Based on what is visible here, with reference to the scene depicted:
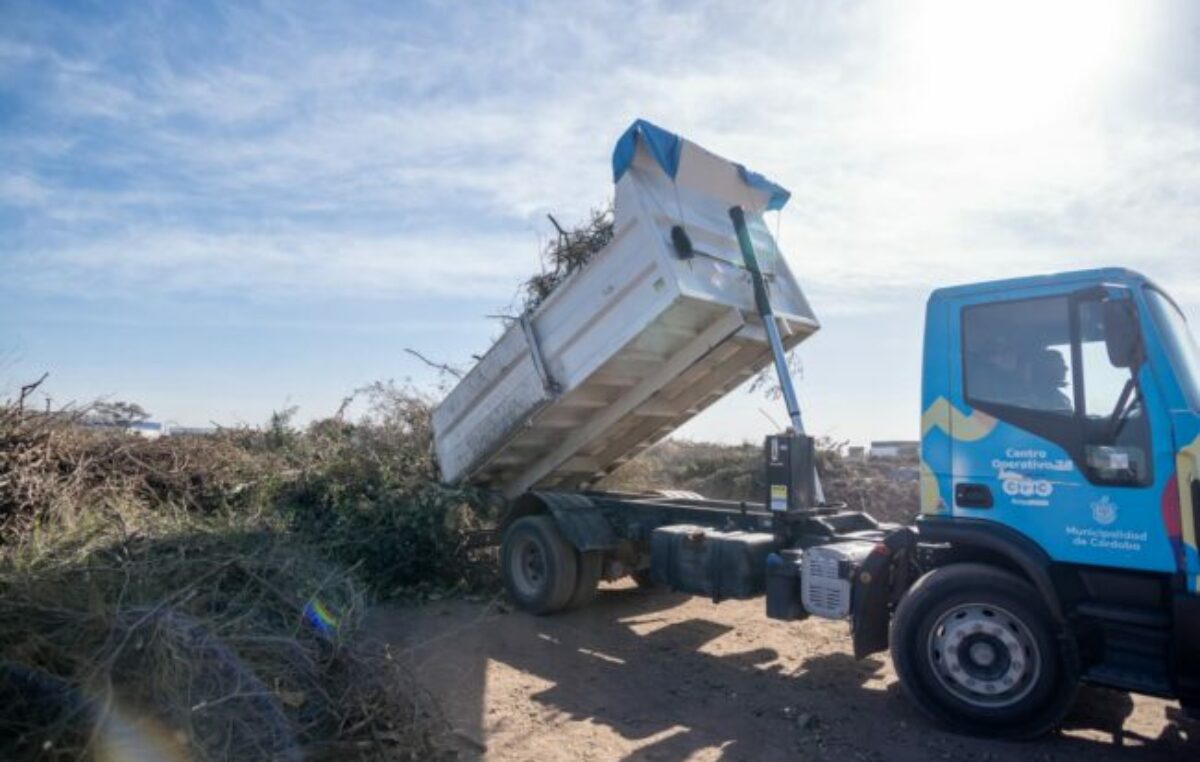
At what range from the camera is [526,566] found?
771 centimetres

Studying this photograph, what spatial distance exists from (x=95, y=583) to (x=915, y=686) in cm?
456

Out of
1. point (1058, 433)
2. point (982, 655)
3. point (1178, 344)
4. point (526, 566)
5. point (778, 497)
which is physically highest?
point (1178, 344)

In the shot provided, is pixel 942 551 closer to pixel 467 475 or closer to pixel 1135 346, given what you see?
pixel 1135 346

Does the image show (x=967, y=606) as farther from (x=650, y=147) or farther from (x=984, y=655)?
(x=650, y=147)

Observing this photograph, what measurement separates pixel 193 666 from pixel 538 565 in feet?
13.9

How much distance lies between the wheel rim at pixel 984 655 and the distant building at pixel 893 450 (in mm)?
12200

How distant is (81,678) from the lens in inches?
134

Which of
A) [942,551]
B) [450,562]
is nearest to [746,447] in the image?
[450,562]

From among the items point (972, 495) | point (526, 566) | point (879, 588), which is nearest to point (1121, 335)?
point (972, 495)

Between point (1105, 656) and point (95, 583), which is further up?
point (95, 583)

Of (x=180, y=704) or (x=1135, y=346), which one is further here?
(x=1135, y=346)

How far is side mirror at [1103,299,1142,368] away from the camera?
4.36 meters

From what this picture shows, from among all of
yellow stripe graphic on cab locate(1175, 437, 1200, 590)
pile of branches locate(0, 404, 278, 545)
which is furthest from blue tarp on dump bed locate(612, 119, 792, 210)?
pile of branches locate(0, 404, 278, 545)

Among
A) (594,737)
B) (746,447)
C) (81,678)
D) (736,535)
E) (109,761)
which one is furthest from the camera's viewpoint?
(746,447)
